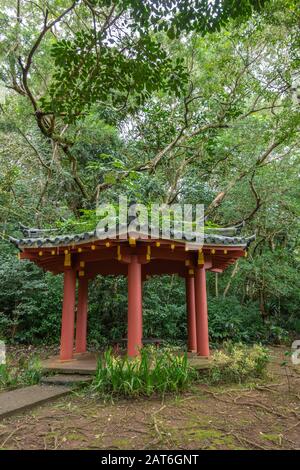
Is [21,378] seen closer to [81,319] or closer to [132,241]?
[81,319]

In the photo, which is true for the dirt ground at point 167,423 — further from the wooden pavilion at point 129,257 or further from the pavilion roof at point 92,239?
the pavilion roof at point 92,239

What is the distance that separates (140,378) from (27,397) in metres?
1.56

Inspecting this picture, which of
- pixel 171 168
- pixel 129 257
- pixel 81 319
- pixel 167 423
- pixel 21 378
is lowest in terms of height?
pixel 167 423

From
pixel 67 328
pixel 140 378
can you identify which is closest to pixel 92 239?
pixel 67 328

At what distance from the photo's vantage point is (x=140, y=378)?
14.7 ft

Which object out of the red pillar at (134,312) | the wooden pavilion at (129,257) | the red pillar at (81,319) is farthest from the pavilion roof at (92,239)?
the red pillar at (81,319)

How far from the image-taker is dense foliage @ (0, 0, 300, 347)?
930cm

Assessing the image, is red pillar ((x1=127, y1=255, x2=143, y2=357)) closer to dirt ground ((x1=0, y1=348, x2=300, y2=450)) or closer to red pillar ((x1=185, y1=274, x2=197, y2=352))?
dirt ground ((x1=0, y1=348, x2=300, y2=450))

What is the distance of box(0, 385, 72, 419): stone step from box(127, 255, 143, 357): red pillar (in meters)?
1.14

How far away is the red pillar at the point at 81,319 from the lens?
7.14m

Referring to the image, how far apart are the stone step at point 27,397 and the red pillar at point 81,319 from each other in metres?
2.00

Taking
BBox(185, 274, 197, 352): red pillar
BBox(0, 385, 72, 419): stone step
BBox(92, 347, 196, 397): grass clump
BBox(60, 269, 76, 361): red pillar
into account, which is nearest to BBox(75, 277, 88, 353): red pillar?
BBox(60, 269, 76, 361): red pillar

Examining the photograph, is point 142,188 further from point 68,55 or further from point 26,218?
point 68,55
